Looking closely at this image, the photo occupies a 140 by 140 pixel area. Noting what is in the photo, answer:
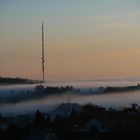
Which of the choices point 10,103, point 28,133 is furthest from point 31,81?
point 28,133

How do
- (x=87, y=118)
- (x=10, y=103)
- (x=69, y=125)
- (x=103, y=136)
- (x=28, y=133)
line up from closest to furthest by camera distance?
(x=103, y=136)
(x=28, y=133)
(x=69, y=125)
(x=87, y=118)
(x=10, y=103)

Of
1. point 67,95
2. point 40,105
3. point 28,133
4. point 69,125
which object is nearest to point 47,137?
point 28,133

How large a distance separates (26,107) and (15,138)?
21.9 metres

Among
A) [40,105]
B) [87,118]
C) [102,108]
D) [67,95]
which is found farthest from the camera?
[67,95]

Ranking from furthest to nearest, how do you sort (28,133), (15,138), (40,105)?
1. (40,105)
2. (28,133)
3. (15,138)

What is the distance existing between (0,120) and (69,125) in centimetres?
653

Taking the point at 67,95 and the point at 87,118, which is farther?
the point at 67,95

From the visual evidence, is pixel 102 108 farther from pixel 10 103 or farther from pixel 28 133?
pixel 28 133

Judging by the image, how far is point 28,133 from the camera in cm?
2769

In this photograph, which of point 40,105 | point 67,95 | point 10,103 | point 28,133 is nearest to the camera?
point 28,133

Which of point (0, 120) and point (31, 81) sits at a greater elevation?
point (31, 81)

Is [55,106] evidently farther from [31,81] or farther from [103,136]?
[103,136]

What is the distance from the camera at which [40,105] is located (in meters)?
43.4

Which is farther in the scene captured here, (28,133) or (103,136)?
(28,133)
